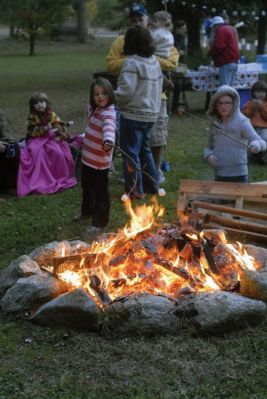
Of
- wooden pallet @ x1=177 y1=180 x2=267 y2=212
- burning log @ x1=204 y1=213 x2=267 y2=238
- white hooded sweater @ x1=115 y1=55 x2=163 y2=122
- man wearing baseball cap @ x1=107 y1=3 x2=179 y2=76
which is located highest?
man wearing baseball cap @ x1=107 y1=3 x2=179 y2=76

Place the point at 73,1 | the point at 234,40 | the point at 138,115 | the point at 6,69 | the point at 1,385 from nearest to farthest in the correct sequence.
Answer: the point at 1,385, the point at 138,115, the point at 234,40, the point at 73,1, the point at 6,69

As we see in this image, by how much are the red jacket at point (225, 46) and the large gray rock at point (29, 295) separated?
9050 millimetres

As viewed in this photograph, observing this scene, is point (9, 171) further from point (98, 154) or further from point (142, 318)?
point (142, 318)

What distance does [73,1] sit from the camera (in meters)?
19.0

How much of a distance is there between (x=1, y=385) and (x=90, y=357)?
561 mm

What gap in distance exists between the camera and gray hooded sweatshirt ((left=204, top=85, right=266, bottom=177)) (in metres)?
5.98

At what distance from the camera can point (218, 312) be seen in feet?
12.9

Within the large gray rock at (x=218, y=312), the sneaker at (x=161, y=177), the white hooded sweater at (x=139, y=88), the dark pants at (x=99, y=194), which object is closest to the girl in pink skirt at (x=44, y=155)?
the sneaker at (x=161, y=177)

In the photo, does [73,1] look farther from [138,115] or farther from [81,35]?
[81,35]

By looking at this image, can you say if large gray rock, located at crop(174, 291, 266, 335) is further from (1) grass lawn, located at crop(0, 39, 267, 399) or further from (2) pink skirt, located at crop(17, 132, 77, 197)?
(2) pink skirt, located at crop(17, 132, 77, 197)

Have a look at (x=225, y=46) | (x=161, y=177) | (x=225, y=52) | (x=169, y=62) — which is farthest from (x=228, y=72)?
(x=161, y=177)

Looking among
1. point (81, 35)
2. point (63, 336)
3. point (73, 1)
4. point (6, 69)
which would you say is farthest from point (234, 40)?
point (81, 35)

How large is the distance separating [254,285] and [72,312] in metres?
1.23

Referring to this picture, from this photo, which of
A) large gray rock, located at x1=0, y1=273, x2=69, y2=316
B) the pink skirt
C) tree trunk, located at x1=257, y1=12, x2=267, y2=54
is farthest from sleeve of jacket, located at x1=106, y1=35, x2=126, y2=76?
tree trunk, located at x1=257, y1=12, x2=267, y2=54
